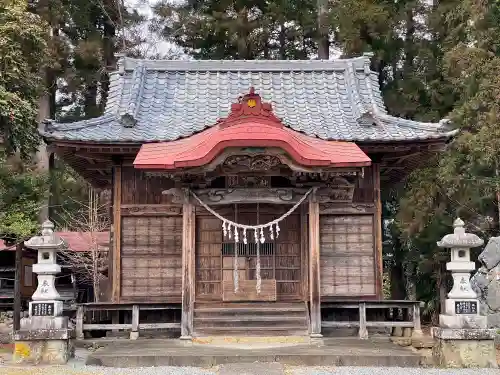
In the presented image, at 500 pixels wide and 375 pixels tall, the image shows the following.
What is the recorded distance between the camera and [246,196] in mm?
11477

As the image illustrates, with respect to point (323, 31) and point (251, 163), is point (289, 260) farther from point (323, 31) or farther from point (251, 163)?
point (323, 31)

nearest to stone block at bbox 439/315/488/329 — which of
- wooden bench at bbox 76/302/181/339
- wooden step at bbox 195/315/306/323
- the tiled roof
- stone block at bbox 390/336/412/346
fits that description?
stone block at bbox 390/336/412/346

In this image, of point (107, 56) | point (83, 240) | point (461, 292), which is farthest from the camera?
point (107, 56)

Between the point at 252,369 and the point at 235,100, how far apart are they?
24.4ft

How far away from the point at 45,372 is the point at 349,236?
6.41m

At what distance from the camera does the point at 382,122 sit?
43.8 feet

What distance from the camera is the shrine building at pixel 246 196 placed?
36.3ft

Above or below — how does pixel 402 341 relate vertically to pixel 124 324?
below

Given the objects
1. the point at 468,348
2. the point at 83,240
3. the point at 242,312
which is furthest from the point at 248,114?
the point at 83,240

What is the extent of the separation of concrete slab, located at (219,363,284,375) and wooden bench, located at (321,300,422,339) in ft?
10.4

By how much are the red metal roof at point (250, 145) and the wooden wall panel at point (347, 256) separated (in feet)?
6.31

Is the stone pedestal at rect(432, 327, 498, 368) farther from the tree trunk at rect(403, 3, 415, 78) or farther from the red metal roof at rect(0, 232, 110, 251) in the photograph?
the red metal roof at rect(0, 232, 110, 251)

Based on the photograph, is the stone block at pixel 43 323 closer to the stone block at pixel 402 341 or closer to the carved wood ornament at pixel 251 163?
the carved wood ornament at pixel 251 163

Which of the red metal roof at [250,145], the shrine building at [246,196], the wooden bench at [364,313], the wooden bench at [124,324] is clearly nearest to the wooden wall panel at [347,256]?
the shrine building at [246,196]
